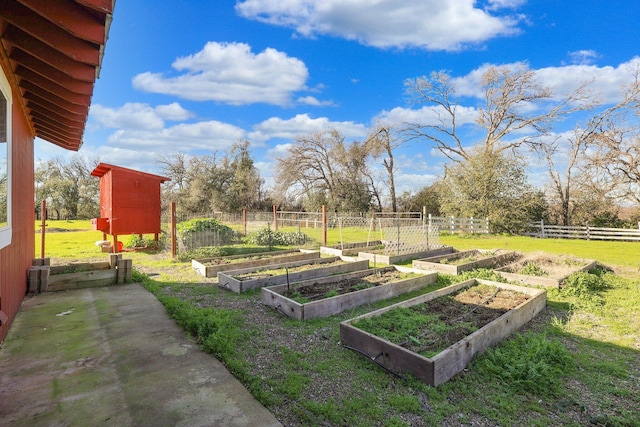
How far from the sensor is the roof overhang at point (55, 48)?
2.04 metres

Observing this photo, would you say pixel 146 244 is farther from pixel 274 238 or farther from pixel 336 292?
pixel 336 292

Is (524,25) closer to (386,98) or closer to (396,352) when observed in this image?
(386,98)

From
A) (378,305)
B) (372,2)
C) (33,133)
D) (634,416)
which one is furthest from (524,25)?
(33,133)

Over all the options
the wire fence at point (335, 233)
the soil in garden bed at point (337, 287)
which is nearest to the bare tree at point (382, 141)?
the wire fence at point (335, 233)

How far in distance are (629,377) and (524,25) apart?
17.3m

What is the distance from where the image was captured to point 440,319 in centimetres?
423

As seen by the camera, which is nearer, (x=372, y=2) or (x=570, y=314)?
(x=570, y=314)

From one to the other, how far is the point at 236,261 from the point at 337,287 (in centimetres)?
364

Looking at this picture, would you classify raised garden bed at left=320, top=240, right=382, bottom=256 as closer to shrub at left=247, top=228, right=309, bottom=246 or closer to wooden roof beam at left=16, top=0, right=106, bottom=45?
shrub at left=247, top=228, right=309, bottom=246

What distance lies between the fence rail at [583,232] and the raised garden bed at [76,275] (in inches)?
823

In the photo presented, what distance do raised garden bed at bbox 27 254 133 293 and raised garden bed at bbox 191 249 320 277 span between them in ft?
5.37

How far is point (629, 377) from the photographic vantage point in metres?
3.03

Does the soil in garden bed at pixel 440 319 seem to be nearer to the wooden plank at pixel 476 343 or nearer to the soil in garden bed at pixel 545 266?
the wooden plank at pixel 476 343

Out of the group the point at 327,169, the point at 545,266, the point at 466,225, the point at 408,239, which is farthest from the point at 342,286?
the point at 327,169
